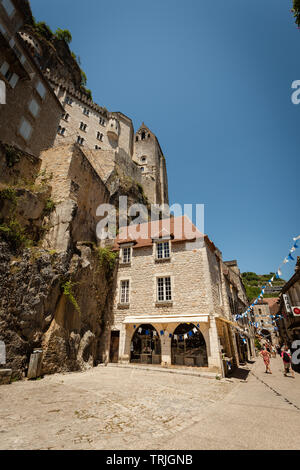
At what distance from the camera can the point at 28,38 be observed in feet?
88.5

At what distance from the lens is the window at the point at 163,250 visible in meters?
13.9

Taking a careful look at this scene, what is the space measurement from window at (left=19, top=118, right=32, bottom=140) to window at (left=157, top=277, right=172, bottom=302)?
14.5 m

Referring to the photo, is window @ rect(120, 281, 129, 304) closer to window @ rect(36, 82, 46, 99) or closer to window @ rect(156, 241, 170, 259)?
window @ rect(156, 241, 170, 259)

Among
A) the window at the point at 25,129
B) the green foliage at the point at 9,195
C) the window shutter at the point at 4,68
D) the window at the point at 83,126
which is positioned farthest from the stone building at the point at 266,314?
the window shutter at the point at 4,68

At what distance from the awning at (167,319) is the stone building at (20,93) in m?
14.1

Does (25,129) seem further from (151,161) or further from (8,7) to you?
(151,161)

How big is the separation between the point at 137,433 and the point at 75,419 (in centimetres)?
128

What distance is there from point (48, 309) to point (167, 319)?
6.18 meters

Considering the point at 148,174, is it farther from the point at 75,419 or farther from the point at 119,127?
the point at 75,419

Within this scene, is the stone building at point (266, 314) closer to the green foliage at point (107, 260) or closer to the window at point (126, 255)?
the window at point (126, 255)

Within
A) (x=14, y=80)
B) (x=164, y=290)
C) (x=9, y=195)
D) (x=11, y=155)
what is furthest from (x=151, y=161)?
(x=9, y=195)

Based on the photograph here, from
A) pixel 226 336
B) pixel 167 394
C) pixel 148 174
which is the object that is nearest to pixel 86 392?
pixel 167 394

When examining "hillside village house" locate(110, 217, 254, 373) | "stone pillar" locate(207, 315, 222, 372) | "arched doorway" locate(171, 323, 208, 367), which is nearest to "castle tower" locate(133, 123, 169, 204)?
"hillside village house" locate(110, 217, 254, 373)

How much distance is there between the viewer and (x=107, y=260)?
14617 mm
